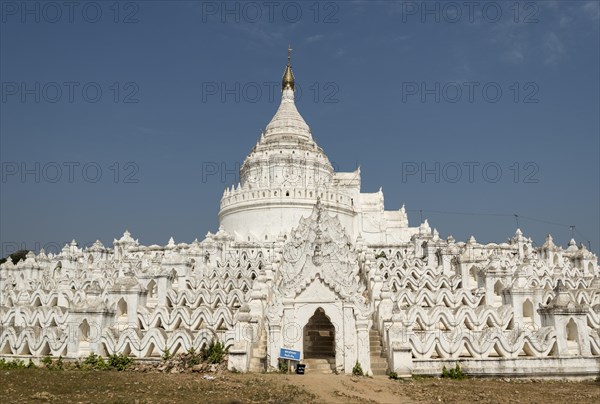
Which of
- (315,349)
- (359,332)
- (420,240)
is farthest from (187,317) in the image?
(420,240)

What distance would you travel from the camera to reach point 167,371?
16.2 meters

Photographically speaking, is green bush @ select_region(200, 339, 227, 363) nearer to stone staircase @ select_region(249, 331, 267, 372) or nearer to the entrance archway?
stone staircase @ select_region(249, 331, 267, 372)

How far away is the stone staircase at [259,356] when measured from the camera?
15609 mm

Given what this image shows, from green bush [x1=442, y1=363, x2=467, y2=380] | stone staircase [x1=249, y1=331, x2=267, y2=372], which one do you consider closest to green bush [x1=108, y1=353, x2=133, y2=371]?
stone staircase [x1=249, y1=331, x2=267, y2=372]

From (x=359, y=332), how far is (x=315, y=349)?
115 inches

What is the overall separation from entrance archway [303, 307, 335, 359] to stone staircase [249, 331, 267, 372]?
135 centimetres

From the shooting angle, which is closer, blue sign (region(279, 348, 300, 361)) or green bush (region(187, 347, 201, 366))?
blue sign (region(279, 348, 300, 361))

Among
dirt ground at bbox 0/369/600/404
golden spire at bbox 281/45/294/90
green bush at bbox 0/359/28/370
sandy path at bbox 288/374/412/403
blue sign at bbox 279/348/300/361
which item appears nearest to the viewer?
dirt ground at bbox 0/369/600/404

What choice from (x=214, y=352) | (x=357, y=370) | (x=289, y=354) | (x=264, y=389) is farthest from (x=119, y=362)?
(x=357, y=370)

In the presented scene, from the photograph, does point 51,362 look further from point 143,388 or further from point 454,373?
point 454,373

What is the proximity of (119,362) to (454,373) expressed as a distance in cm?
1020

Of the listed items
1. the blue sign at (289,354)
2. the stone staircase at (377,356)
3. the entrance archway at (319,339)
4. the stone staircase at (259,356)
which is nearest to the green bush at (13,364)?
the stone staircase at (259,356)

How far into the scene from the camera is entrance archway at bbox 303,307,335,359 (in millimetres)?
17203

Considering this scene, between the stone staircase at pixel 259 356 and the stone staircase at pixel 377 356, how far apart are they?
10.5ft
